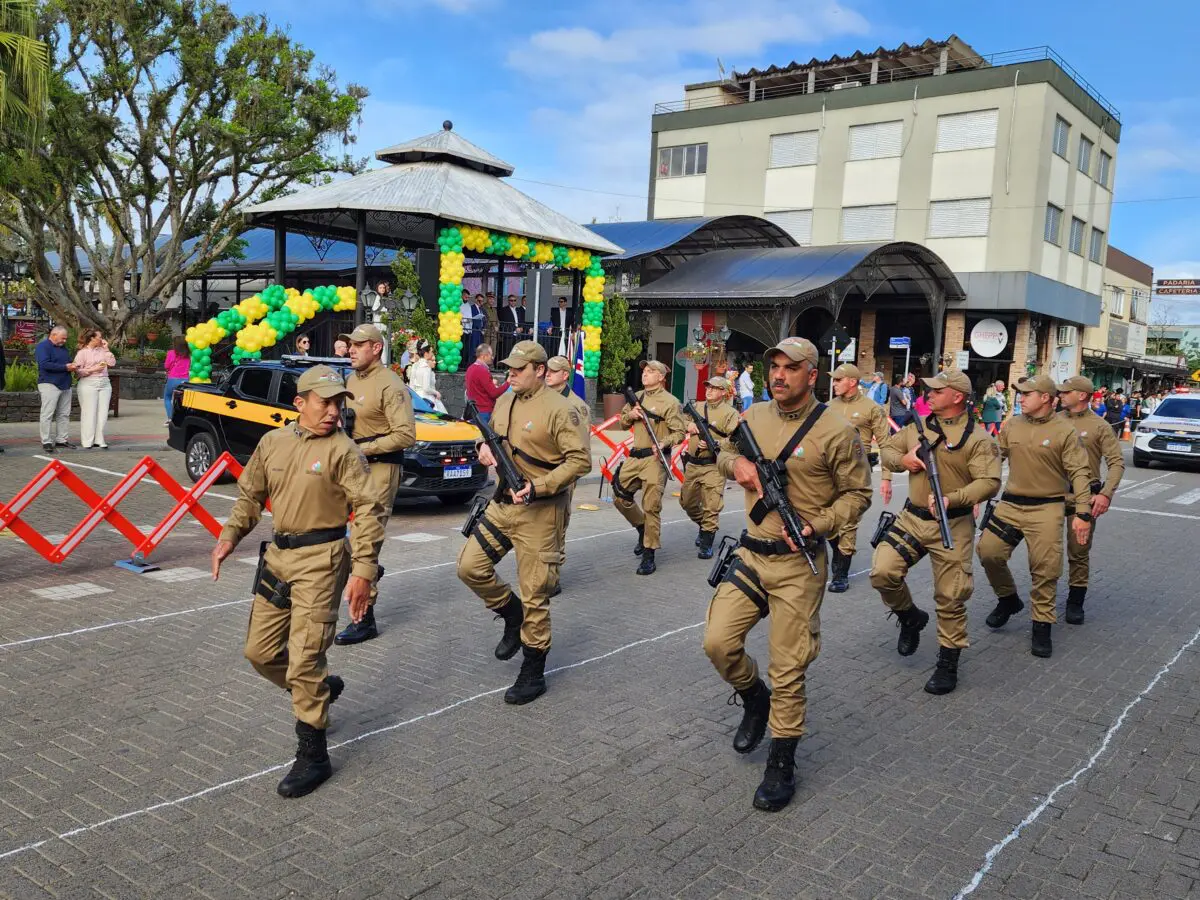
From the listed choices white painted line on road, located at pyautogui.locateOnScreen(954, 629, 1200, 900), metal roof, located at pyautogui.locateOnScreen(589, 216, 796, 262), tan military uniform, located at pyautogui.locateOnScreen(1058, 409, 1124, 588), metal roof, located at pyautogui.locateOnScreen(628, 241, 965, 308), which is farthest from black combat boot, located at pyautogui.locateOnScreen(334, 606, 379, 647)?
metal roof, located at pyautogui.locateOnScreen(589, 216, 796, 262)

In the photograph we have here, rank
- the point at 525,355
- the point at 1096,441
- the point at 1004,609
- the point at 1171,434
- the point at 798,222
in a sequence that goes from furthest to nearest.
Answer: the point at 798,222 < the point at 1171,434 < the point at 1096,441 < the point at 1004,609 < the point at 525,355

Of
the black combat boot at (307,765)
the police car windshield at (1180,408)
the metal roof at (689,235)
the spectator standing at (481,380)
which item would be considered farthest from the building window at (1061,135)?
the black combat boot at (307,765)

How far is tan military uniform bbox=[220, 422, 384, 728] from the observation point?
13.4ft

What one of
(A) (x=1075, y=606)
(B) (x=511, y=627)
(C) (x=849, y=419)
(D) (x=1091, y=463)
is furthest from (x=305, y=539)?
(D) (x=1091, y=463)

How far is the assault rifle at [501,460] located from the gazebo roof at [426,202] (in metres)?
13.9

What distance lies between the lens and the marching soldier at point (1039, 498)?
6637mm

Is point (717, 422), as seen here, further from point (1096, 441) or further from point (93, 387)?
point (93, 387)

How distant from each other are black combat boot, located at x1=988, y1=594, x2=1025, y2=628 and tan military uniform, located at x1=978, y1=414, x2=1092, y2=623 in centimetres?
45

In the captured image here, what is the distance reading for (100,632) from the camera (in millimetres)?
6219

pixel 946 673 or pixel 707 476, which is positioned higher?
pixel 707 476

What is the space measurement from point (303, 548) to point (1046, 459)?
Result: 5.13m

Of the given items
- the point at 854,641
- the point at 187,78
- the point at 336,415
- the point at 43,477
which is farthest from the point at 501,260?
the point at 336,415

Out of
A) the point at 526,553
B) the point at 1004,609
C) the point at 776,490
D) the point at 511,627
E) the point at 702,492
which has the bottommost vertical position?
the point at 1004,609

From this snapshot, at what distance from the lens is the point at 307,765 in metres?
4.10
